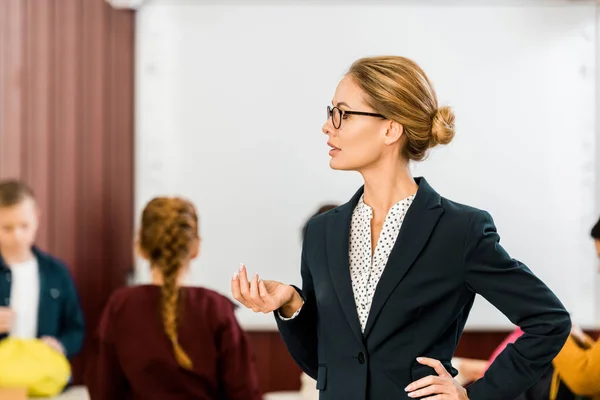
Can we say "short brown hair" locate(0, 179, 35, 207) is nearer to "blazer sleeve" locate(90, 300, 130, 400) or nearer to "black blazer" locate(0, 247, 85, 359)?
"black blazer" locate(0, 247, 85, 359)

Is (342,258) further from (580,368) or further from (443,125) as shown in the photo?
(580,368)

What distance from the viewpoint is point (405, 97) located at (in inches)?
58.2

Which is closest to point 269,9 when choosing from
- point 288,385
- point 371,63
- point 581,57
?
point 581,57

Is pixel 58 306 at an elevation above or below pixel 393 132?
below

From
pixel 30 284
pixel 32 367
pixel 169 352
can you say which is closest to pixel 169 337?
pixel 169 352

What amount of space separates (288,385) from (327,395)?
2730mm

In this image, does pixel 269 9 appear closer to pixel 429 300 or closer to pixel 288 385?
Answer: pixel 288 385

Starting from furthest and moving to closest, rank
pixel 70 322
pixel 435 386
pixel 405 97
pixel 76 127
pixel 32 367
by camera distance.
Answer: pixel 76 127
pixel 70 322
pixel 32 367
pixel 405 97
pixel 435 386

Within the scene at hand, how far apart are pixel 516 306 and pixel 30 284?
7.95 feet

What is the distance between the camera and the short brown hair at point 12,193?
3189 millimetres

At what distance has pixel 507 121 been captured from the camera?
4109 mm

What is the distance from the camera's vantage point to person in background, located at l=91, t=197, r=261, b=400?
240 cm

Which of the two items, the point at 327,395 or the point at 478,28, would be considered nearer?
the point at 327,395

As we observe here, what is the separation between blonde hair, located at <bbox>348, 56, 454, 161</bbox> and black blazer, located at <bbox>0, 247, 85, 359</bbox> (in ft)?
7.28
